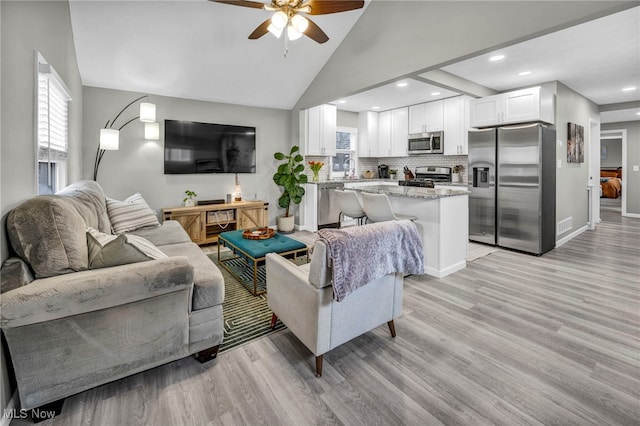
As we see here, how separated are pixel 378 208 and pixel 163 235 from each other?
2.35 metres

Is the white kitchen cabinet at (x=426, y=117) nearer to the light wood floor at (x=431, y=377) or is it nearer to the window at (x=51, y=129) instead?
the light wood floor at (x=431, y=377)

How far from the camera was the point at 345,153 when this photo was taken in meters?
7.31

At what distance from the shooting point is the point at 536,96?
4387mm

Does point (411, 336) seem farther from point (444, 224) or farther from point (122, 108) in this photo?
point (122, 108)

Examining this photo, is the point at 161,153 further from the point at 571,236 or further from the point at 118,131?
the point at 571,236

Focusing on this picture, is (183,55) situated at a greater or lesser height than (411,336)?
greater

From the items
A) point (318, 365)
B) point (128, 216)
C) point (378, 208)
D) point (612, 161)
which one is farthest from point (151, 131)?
point (612, 161)

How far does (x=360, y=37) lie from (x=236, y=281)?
3.45 meters

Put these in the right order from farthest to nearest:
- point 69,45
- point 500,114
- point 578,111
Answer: point 578,111, point 500,114, point 69,45

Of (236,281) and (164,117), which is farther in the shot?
(164,117)

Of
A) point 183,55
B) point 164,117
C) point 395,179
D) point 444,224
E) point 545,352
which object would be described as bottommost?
point 545,352

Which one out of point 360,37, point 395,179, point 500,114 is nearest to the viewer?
point 360,37

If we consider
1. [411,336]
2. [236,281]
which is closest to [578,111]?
[411,336]

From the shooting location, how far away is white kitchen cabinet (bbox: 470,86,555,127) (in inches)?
173
